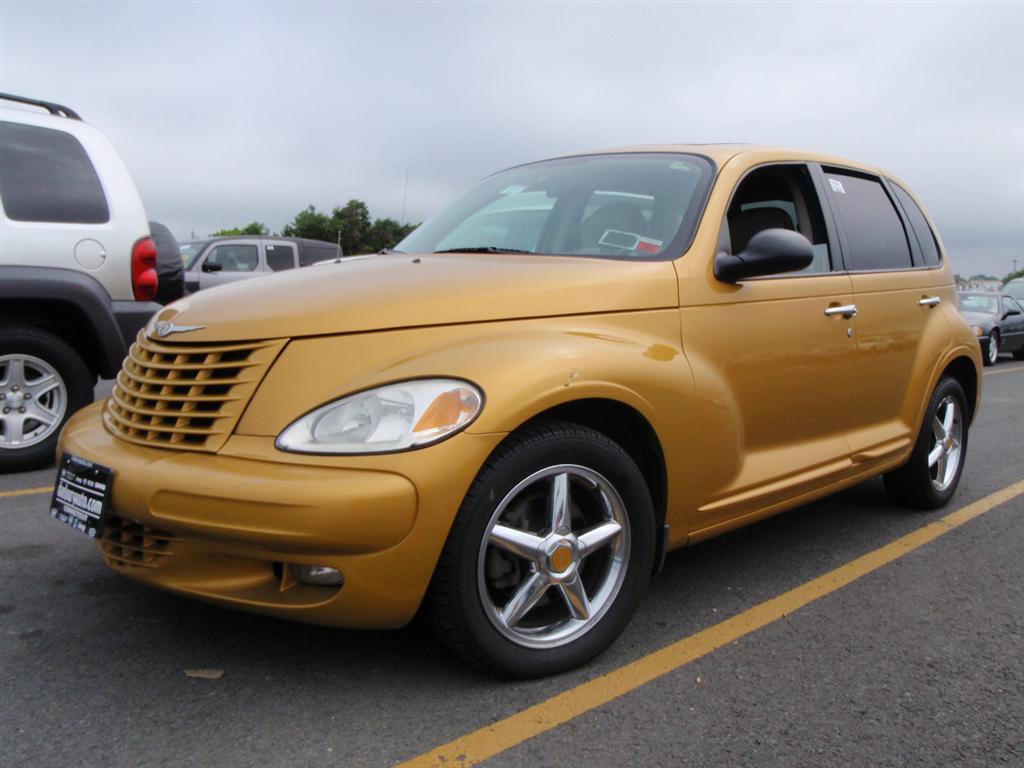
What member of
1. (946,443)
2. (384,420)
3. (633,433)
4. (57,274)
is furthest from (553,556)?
(57,274)

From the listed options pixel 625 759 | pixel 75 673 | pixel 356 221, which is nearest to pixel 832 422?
pixel 625 759

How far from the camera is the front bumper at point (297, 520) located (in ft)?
7.43

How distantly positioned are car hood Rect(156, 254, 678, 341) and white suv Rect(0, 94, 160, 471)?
2352mm

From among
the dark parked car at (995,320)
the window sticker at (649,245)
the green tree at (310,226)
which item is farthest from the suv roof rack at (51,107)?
the green tree at (310,226)

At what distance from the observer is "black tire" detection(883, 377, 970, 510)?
447 centimetres

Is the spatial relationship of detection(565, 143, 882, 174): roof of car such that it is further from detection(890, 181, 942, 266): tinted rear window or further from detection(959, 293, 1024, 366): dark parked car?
detection(959, 293, 1024, 366): dark parked car

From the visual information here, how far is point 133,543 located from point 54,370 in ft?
9.26

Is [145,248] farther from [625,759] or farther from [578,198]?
[625,759]

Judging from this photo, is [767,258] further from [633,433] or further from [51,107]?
[51,107]

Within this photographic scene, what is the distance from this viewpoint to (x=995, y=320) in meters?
16.6

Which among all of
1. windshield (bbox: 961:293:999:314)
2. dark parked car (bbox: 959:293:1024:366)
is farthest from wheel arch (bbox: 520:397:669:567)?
windshield (bbox: 961:293:999:314)

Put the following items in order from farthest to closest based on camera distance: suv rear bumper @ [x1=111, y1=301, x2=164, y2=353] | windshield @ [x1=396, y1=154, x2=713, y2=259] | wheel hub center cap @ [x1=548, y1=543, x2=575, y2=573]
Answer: suv rear bumper @ [x1=111, y1=301, x2=164, y2=353], windshield @ [x1=396, y1=154, x2=713, y2=259], wheel hub center cap @ [x1=548, y1=543, x2=575, y2=573]

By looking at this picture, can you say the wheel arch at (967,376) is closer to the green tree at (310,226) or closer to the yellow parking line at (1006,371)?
the yellow parking line at (1006,371)

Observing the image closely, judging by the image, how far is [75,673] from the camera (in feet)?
8.66
